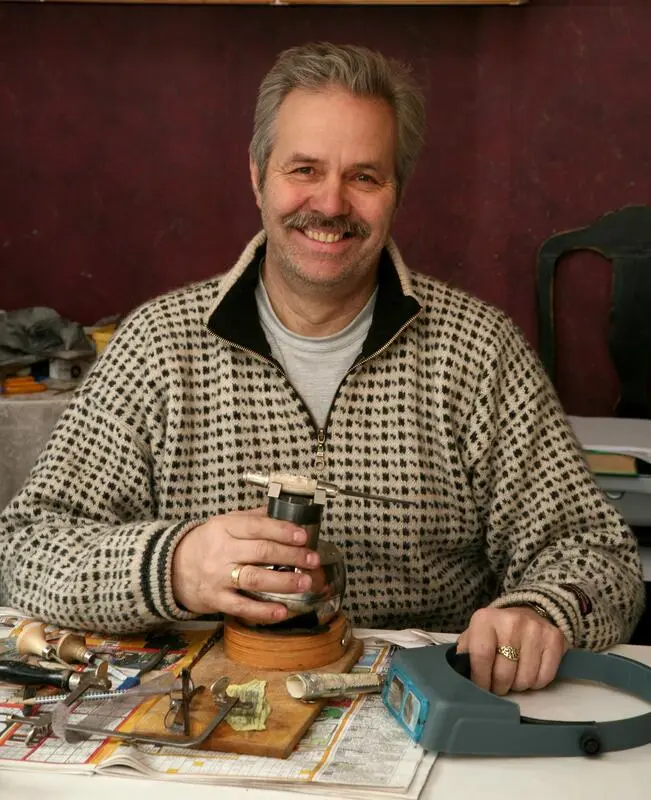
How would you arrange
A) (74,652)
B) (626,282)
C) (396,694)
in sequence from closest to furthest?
(396,694) < (74,652) < (626,282)

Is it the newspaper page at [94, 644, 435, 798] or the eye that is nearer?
the newspaper page at [94, 644, 435, 798]

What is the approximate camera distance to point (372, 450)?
1.77 m

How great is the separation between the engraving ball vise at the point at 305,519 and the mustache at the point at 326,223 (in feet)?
1.71

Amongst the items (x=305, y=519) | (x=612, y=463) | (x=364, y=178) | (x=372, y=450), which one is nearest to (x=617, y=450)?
(x=612, y=463)

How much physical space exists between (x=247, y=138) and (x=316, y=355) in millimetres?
1637

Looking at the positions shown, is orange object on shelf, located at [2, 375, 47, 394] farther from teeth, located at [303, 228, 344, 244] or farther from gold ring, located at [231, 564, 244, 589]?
gold ring, located at [231, 564, 244, 589]

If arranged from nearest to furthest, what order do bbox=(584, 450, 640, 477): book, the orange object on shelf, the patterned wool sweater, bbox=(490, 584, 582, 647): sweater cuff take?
bbox=(490, 584, 582, 647): sweater cuff → the patterned wool sweater → bbox=(584, 450, 640, 477): book → the orange object on shelf

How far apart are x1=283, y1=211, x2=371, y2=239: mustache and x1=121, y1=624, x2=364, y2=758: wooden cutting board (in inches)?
25.9

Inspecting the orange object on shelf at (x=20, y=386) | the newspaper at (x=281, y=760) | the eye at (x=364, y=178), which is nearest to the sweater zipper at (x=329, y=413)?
the eye at (x=364, y=178)

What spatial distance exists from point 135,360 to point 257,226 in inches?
65.5

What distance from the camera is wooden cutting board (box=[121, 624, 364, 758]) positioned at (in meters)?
1.17

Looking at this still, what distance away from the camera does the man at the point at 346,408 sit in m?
1.72

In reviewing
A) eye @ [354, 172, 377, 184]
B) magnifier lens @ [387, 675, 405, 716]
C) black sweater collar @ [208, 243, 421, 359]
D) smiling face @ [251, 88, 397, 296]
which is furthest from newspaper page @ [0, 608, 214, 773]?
eye @ [354, 172, 377, 184]

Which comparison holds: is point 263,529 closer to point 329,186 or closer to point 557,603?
point 557,603
